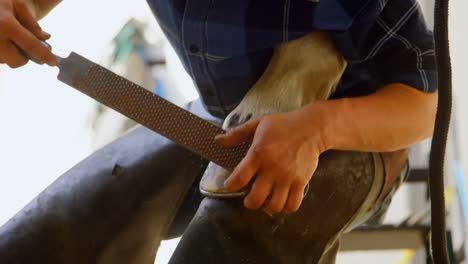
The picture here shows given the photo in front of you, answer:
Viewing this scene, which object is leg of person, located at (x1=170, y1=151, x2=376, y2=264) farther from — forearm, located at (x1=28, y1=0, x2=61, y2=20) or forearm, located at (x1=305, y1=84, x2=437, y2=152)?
forearm, located at (x1=28, y1=0, x2=61, y2=20)

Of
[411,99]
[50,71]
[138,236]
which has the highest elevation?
[411,99]

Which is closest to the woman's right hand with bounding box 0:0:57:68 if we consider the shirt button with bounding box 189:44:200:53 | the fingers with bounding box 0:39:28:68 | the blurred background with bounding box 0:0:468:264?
the fingers with bounding box 0:39:28:68

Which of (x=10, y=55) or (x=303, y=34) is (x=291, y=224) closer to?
(x=303, y=34)

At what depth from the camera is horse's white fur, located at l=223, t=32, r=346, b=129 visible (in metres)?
0.57

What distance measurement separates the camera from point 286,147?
519 millimetres

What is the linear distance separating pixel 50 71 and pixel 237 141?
0.75 m

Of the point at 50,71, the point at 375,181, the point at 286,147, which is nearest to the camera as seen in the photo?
the point at 286,147

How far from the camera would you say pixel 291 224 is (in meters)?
0.57

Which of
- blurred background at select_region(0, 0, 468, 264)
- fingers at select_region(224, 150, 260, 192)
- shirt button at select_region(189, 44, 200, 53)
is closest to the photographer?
fingers at select_region(224, 150, 260, 192)

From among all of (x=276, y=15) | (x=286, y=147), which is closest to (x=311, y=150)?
(x=286, y=147)

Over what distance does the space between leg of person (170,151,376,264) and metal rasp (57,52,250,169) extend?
0.04 meters

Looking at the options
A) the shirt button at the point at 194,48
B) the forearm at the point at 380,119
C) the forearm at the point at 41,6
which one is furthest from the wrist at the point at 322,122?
the forearm at the point at 41,6

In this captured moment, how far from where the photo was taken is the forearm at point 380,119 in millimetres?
557

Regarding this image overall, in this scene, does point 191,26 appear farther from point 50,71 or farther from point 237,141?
point 50,71
